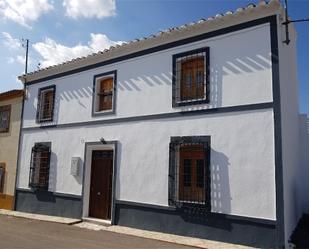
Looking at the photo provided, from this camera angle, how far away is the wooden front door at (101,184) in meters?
10.2

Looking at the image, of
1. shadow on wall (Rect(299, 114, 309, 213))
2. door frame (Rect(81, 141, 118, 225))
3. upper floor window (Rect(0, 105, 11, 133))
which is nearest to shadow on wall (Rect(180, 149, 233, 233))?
door frame (Rect(81, 141, 118, 225))

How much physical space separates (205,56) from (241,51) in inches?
38.1

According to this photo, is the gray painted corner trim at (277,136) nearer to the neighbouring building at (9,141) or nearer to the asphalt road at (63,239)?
the asphalt road at (63,239)

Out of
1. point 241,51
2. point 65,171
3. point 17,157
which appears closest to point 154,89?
point 241,51

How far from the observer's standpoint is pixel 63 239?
7.93 meters

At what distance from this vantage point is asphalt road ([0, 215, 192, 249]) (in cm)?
724

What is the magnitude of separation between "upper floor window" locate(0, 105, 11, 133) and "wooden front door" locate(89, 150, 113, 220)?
17.7ft

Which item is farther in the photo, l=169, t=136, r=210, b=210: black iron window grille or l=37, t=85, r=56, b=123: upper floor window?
l=37, t=85, r=56, b=123: upper floor window

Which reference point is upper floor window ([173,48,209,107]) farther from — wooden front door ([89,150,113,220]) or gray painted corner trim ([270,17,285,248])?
wooden front door ([89,150,113,220])

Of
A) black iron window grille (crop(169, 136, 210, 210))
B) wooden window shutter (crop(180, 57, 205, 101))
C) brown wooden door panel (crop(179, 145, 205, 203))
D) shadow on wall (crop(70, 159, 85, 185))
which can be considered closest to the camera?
black iron window grille (crop(169, 136, 210, 210))

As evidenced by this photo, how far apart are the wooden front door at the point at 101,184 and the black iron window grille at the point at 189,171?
254cm

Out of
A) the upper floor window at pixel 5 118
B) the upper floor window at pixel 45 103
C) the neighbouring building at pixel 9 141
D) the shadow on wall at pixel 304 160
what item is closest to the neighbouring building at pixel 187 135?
the shadow on wall at pixel 304 160

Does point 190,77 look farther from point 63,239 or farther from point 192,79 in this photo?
point 63,239

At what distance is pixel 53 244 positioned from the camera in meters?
7.41
